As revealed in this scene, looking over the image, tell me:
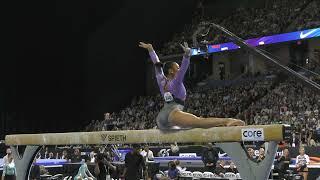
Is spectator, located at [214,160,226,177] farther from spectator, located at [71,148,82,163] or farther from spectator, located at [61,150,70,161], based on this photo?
spectator, located at [61,150,70,161]

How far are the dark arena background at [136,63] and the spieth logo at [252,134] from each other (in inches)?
581

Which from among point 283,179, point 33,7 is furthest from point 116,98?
point 283,179

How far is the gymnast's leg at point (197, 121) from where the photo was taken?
5.43 m

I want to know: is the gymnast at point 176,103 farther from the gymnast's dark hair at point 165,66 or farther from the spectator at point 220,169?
the spectator at point 220,169

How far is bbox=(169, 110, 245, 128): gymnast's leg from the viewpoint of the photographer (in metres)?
5.43

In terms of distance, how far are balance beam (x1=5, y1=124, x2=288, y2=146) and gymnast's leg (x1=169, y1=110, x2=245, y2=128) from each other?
0.22 ft

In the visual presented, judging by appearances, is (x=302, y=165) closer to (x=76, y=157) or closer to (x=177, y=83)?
(x=177, y=83)

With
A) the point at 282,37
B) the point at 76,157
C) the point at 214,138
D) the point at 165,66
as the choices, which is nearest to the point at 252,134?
the point at 214,138

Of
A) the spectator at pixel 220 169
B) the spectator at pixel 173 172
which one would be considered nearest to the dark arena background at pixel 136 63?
the spectator at pixel 220 169

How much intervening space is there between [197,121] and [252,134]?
2.37 feet

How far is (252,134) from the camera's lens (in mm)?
5020

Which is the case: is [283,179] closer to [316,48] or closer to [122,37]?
[316,48]

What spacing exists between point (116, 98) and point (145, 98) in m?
1.88

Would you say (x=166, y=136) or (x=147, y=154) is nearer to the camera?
(x=166, y=136)
